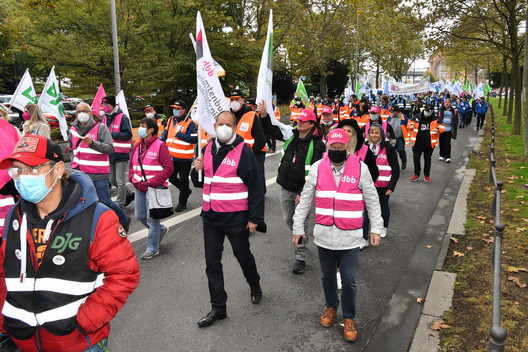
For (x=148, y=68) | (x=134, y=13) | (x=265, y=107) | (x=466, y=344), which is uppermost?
(x=134, y=13)

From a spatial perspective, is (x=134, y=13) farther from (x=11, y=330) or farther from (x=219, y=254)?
(x=11, y=330)

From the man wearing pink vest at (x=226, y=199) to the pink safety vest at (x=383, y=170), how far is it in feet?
8.96

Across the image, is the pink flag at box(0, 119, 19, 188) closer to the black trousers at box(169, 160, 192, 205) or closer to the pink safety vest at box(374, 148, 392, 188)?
the black trousers at box(169, 160, 192, 205)

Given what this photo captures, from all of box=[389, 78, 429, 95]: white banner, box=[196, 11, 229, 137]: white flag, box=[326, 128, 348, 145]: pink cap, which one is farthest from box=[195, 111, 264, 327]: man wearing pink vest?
box=[389, 78, 429, 95]: white banner

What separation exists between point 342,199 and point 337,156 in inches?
15.6

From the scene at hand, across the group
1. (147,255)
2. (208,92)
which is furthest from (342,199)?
(147,255)

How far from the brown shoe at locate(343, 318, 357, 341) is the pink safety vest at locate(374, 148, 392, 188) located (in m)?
2.69

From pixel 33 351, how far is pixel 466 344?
137 inches

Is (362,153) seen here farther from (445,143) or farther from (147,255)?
(445,143)

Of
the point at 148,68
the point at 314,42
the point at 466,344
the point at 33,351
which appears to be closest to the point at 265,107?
the point at 466,344

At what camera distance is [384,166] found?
632 cm

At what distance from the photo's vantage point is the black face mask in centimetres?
380

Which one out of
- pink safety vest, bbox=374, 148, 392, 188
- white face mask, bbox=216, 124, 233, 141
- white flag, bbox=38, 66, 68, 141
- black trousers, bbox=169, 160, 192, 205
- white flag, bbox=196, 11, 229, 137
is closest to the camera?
white face mask, bbox=216, 124, 233, 141

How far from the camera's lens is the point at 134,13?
16953mm
